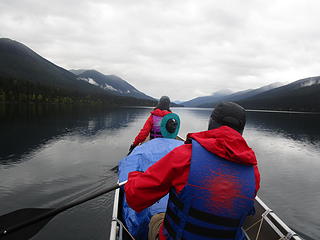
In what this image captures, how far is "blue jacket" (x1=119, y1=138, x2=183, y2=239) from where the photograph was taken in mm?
3879

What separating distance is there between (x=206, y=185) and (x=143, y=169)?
300 centimetres

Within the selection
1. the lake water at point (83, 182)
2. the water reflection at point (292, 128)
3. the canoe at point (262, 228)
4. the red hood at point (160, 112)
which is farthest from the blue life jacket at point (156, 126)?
the water reflection at point (292, 128)

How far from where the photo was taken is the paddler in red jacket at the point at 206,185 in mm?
2135

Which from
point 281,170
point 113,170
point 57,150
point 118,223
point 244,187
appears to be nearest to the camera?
point 244,187

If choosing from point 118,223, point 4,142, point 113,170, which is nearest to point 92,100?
point 4,142

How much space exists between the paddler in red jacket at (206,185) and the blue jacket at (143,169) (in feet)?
5.38

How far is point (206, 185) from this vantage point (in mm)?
2137

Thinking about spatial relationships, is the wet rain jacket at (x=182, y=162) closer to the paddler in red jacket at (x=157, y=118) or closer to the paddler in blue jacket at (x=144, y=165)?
the paddler in blue jacket at (x=144, y=165)

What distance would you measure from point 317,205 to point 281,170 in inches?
207

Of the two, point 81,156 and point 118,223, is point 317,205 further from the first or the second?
point 81,156

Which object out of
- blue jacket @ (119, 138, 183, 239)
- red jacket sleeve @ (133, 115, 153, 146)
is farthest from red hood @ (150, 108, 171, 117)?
blue jacket @ (119, 138, 183, 239)

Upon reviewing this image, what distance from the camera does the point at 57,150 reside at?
606 inches

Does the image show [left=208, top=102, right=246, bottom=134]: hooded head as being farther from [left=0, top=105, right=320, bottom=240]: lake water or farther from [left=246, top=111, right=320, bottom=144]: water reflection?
[left=246, top=111, right=320, bottom=144]: water reflection

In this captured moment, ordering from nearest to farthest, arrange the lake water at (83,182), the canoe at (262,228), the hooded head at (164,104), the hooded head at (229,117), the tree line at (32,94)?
the hooded head at (229,117) < the canoe at (262,228) < the lake water at (83,182) < the hooded head at (164,104) < the tree line at (32,94)
